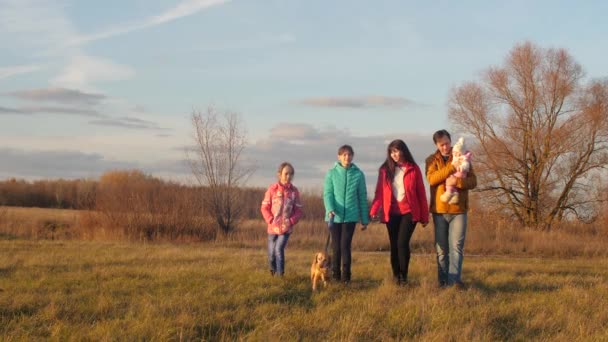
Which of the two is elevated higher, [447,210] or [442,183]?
[442,183]

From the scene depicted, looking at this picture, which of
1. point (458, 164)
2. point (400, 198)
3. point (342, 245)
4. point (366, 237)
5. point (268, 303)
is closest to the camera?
point (268, 303)

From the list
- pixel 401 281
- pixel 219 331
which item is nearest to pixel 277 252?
pixel 401 281

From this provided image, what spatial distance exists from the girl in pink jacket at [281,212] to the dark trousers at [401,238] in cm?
153

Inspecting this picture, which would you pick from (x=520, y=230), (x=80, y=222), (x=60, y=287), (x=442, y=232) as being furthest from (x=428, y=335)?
(x=520, y=230)

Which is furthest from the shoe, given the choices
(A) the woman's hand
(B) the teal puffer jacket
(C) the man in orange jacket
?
(A) the woman's hand

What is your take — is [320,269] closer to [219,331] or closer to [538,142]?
[219,331]

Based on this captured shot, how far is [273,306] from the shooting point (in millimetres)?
7379

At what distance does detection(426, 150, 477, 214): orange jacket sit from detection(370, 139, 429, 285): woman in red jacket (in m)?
0.18

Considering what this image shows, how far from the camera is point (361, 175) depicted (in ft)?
29.5

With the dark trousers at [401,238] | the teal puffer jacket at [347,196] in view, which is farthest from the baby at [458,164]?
the teal puffer jacket at [347,196]

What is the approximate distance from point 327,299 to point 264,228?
18.5 m

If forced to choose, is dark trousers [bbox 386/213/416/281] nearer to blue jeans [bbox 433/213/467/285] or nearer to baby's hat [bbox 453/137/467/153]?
blue jeans [bbox 433/213/467/285]

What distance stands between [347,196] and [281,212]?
1.22 m

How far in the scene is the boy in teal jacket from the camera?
8859 millimetres
